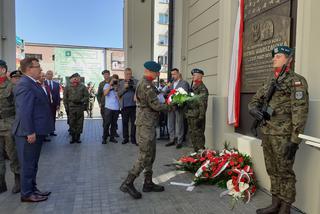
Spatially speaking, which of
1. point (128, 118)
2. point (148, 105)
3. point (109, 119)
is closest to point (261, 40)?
point (148, 105)

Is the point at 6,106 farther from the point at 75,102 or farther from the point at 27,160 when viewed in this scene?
the point at 75,102

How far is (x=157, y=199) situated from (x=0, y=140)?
2.48 meters

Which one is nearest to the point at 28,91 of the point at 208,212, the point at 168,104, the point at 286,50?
the point at 168,104

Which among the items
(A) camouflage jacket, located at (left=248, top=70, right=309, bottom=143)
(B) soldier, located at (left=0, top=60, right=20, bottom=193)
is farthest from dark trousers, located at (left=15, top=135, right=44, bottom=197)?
(A) camouflage jacket, located at (left=248, top=70, right=309, bottom=143)

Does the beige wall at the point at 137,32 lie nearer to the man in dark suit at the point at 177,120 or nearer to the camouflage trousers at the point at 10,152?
the man in dark suit at the point at 177,120

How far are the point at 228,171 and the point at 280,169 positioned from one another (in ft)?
4.45

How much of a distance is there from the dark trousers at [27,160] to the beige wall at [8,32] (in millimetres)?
6097

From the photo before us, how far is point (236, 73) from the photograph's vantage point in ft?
19.0

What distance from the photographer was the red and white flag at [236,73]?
5676 millimetres

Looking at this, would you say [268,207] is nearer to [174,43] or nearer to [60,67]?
[174,43]

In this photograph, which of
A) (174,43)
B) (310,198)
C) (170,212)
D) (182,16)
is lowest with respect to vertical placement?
(170,212)

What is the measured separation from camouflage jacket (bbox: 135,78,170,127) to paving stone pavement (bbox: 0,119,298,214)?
1089 millimetres

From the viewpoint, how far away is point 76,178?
527 cm

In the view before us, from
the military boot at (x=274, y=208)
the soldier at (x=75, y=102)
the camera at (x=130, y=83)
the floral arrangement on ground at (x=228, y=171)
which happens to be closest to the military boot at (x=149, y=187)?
the floral arrangement on ground at (x=228, y=171)
